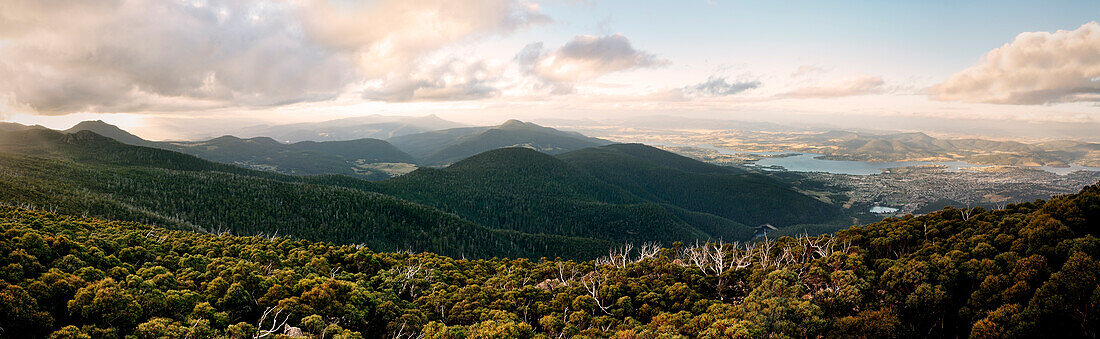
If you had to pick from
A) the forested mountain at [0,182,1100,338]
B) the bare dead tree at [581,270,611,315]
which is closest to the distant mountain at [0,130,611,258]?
the forested mountain at [0,182,1100,338]

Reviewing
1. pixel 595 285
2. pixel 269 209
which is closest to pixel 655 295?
pixel 595 285

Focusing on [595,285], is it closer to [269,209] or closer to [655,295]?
[655,295]

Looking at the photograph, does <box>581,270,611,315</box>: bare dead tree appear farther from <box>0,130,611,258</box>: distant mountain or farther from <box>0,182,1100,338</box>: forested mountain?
<box>0,130,611,258</box>: distant mountain

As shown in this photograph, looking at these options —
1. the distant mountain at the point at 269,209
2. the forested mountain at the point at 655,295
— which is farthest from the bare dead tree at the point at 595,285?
the distant mountain at the point at 269,209

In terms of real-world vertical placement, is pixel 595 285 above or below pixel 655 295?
below

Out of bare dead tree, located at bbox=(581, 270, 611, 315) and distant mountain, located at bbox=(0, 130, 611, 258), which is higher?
bare dead tree, located at bbox=(581, 270, 611, 315)

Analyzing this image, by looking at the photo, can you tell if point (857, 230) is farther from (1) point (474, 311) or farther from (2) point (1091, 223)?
(1) point (474, 311)
